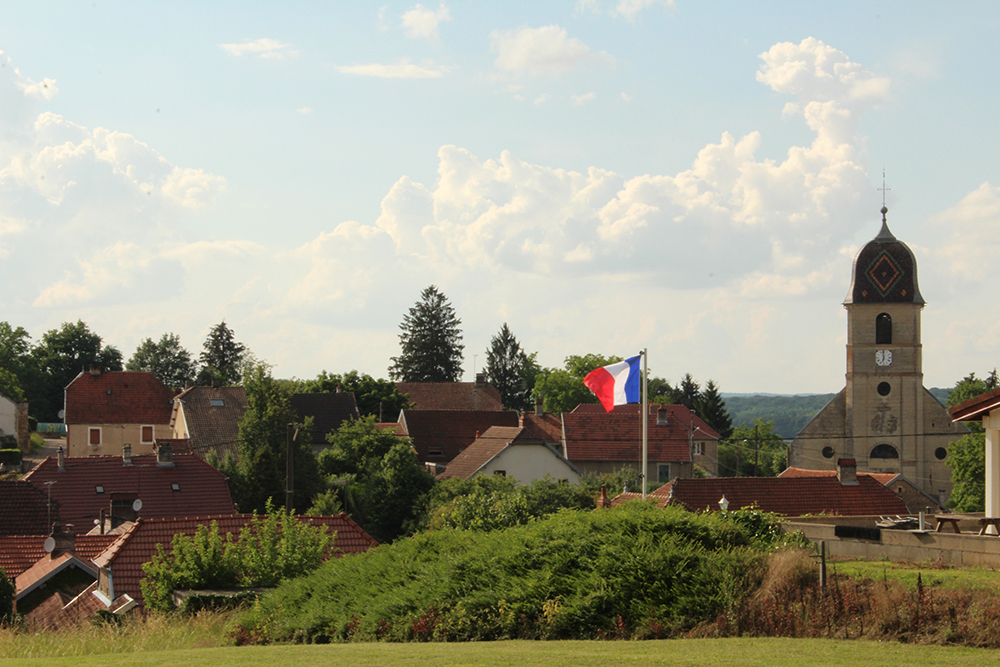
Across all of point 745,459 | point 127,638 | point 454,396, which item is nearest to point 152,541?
point 127,638

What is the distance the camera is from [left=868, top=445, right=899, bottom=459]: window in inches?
2542

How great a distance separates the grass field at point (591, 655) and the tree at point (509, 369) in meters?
113

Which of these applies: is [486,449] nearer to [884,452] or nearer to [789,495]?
[789,495]

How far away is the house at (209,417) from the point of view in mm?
66250

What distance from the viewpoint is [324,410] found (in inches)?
2933

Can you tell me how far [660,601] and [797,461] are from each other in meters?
54.3

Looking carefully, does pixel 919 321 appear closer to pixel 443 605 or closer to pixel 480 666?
pixel 443 605

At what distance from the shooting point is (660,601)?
43.6 ft

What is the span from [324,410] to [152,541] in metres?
49.3

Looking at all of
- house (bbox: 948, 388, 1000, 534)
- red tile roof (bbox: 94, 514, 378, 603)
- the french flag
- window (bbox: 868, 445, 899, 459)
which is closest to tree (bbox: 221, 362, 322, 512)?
red tile roof (bbox: 94, 514, 378, 603)

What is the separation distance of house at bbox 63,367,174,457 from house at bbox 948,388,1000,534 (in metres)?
66.1

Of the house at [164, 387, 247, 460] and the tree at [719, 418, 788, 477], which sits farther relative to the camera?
the tree at [719, 418, 788, 477]

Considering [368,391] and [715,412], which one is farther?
[715,412]

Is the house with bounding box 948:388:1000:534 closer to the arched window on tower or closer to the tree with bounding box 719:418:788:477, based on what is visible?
the arched window on tower
